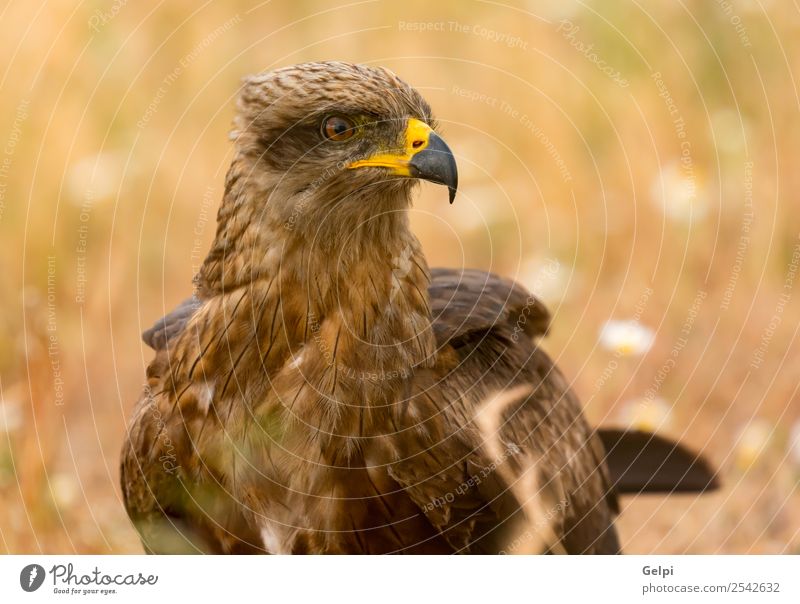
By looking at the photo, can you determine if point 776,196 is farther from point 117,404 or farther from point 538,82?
point 117,404

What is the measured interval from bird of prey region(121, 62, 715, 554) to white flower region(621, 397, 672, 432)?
141 centimetres

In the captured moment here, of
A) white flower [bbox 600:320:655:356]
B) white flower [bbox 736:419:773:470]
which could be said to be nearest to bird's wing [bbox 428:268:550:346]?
white flower [bbox 600:320:655:356]

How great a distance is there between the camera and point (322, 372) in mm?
3287

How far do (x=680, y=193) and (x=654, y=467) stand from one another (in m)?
1.93

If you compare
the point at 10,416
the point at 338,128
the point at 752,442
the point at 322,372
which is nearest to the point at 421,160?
the point at 338,128

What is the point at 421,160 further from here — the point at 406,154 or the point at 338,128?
the point at 338,128

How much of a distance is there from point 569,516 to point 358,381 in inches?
45.9

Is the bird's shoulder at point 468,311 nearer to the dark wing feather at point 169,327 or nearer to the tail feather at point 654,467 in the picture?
the dark wing feather at point 169,327

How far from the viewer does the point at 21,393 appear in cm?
442

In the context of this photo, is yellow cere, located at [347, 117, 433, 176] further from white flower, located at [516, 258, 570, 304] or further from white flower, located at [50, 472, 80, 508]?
white flower, located at [516, 258, 570, 304]

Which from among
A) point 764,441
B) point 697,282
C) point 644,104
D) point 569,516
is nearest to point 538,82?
point 644,104

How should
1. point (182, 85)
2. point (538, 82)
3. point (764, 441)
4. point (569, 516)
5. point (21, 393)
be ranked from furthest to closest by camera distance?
point (538, 82), point (182, 85), point (764, 441), point (21, 393), point (569, 516)

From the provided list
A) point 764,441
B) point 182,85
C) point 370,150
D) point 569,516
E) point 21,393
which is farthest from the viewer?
point 182,85

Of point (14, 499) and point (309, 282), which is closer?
point (309, 282)
